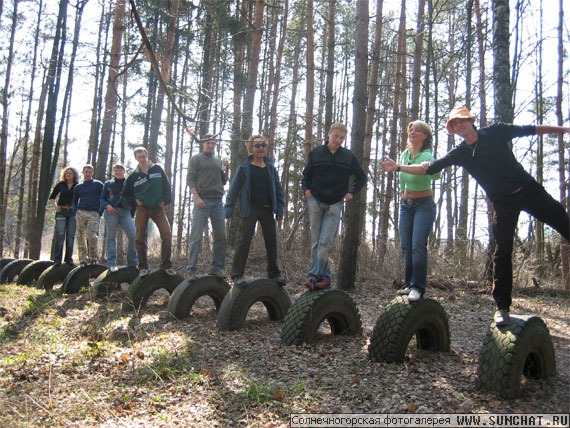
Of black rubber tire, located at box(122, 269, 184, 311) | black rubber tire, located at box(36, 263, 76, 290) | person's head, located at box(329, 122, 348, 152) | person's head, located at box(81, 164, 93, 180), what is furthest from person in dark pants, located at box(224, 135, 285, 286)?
black rubber tire, located at box(36, 263, 76, 290)

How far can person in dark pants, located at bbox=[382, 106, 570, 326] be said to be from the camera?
12.7 feet

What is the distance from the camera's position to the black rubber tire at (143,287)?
735 centimetres

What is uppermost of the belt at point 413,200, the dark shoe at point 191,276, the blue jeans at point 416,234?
the belt at point 413,200

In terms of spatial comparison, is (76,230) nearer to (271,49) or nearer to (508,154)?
(508,154)

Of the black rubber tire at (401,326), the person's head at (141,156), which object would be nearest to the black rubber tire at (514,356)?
the black rubber tire at (401,326)

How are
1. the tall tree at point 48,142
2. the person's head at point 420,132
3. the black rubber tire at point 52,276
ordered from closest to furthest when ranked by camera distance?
1. the person's head at point 420,132
2. the black rubber tire at point 52,276
3. the tall tree at point 48,142

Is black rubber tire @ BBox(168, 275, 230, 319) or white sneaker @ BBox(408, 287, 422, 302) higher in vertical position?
white sneaker @ BBox(408, 287, 422, 302)

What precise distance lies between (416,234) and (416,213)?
244mm

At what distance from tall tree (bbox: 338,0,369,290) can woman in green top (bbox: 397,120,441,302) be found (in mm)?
3757

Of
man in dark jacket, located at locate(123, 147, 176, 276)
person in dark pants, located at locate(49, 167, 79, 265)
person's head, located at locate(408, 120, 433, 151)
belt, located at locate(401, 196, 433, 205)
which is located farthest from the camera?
person in dark pants, located at locate(49, 167, 79, 265)

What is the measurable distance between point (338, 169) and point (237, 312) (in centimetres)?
231

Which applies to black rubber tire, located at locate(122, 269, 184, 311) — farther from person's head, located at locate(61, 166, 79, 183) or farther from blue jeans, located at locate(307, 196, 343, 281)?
person's head, located at locate(61, 166, 79, 183)

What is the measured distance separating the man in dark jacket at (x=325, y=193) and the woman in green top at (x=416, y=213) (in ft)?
3.12

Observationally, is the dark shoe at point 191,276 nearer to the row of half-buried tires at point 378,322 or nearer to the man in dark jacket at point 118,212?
the row of half-buried tires at point 378,322
